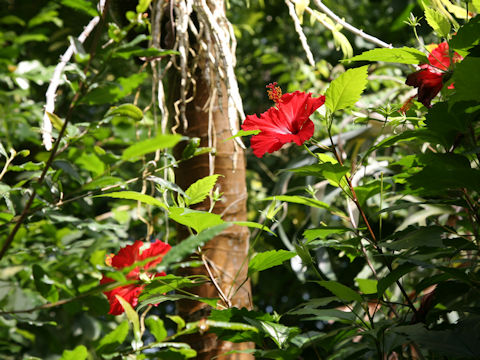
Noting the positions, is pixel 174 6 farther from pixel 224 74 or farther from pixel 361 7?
pixel 361 7

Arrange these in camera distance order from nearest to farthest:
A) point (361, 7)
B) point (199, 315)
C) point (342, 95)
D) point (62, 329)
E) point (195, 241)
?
point (195, 241) → point (342, 95) → point (199, 315) → point (62, 329) → point (361, 7)

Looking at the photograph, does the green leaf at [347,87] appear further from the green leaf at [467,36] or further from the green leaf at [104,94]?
the green leaf at [104,94]

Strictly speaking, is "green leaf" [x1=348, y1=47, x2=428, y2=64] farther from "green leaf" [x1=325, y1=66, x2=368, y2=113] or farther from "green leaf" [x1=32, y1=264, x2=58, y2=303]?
"green leaf" [x1=32, y1=264, x2=58, y2=303]

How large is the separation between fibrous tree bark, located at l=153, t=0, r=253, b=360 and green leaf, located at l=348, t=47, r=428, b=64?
0.78 feet

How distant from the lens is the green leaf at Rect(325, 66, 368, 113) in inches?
20.9

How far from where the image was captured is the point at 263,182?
221 cm

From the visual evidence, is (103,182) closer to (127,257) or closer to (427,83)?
(127,257)

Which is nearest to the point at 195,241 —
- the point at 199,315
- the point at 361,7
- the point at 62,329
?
the point at 199,315

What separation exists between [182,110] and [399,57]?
Answer: 0.37 metres

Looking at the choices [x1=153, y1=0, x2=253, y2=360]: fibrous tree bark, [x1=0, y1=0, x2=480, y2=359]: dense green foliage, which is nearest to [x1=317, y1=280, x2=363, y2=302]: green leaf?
[x1=0, y1=0, x2=480, y2=359]: dense green foliage

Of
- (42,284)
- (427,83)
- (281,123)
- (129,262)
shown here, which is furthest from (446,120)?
(42,284)

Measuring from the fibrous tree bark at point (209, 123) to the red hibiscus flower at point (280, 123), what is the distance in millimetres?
115

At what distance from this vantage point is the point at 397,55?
53 centimetres

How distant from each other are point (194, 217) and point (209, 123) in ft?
1.02
